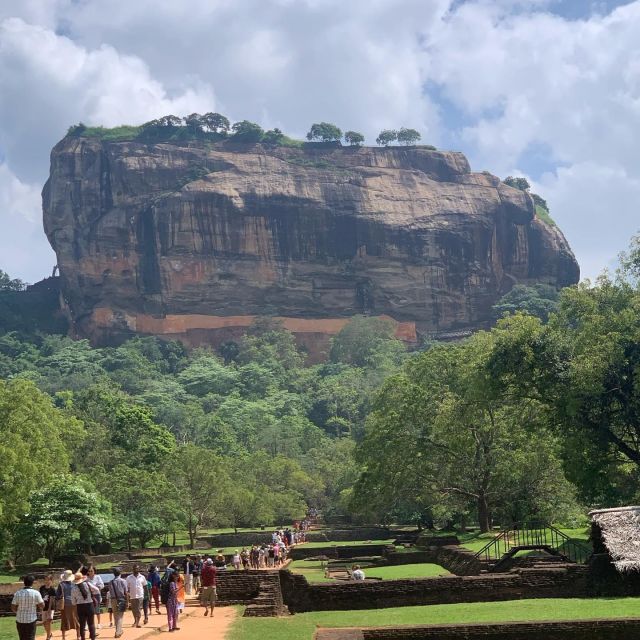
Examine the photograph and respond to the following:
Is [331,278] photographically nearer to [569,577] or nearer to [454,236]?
[454,236]

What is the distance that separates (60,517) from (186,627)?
50.7 feet

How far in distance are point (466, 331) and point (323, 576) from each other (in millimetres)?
94116

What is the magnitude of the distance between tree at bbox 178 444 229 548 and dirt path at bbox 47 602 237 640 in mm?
24220

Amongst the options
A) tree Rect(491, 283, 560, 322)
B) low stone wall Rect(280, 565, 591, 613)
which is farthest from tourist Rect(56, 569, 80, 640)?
tree Rect(491, 283, 560, 322)

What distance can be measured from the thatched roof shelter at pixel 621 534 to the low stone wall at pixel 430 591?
41.5 inches

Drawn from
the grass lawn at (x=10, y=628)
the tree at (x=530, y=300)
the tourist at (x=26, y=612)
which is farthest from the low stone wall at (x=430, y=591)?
the tree at (x=530, y=300)

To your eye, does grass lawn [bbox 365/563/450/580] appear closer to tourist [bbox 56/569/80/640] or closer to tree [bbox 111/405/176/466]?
tourist [bbox 56/569/80/640]

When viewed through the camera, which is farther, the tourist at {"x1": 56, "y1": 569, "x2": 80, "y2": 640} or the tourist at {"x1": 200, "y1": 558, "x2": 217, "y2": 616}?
the tourist at {"x1": 200, "y1": 558, "x2": 217, "y2": 616}

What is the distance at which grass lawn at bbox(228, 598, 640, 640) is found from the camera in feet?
49.1

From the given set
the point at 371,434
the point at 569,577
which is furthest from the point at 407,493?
the point at 569,577

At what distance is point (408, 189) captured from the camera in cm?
12269

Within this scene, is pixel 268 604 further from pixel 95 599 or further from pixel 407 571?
pixel 407 571

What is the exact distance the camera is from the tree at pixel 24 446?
93.5 ft

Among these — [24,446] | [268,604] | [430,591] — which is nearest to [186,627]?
[268,604]
